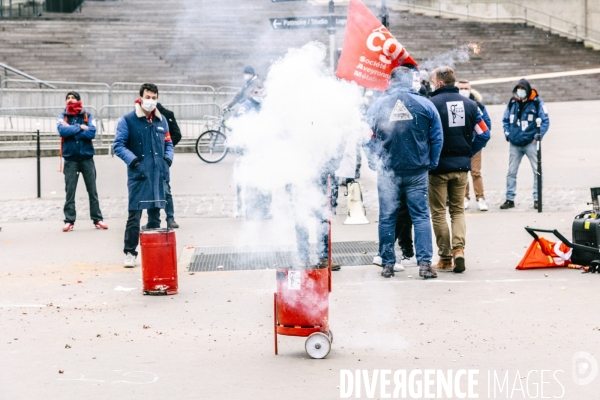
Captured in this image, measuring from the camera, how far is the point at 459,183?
923cm

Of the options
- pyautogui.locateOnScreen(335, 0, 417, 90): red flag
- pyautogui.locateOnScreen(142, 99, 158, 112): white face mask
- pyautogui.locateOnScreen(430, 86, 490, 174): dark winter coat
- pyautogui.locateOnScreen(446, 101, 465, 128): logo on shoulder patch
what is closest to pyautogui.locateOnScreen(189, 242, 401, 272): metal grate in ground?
pyautogui.locateOnScreen(430, 86, 490, 174): dark winter coat

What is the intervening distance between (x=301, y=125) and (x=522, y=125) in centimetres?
743

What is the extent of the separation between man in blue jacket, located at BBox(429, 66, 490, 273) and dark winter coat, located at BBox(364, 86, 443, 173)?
49cm

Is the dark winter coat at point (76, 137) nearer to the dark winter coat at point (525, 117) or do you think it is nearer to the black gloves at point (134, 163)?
the black gloves at point (134, 163)

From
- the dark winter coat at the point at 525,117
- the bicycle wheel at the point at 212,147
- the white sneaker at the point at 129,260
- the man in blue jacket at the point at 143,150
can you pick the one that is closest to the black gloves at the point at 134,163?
the man in blue jacket at the point at 143,150

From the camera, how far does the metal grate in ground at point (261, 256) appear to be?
9.70 m

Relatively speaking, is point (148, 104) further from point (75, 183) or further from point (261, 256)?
point (75, 183)

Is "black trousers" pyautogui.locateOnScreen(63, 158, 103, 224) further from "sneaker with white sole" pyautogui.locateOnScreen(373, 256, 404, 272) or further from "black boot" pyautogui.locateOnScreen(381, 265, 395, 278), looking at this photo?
"black boot" pyautogui.locateOnScreen(381, 265, 395, 278)

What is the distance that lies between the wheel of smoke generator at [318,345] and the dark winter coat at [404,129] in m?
2.95

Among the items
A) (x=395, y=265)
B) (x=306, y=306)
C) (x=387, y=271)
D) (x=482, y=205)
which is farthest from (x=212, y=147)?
(x=306, y=306)

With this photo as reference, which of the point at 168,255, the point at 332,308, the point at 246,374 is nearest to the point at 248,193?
the point at 168,255

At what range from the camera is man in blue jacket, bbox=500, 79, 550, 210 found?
13164 millimetres

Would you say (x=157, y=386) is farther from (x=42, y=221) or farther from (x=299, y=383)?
(x=42, y=221)

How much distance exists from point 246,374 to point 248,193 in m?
6.50
